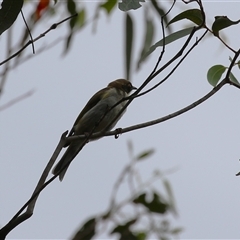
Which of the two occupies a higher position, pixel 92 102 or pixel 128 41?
pixel 92 102

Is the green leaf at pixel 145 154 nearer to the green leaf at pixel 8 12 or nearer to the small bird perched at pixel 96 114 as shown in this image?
the green leaf at pixel 8 12

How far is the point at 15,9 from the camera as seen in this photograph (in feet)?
8.44

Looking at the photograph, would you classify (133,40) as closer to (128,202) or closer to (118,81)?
(128,202)

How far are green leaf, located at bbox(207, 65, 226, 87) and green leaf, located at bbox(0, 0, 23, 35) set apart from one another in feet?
3.26

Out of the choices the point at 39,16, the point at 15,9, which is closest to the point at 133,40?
the point at 39,16

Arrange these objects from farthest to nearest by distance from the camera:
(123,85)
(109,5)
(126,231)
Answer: (123,85) → (109,5) → (126,231)

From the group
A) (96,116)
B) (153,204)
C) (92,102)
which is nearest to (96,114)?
(96,116)

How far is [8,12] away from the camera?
257 cm

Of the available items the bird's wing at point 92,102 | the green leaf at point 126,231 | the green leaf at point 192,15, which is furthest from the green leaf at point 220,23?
the bird's wing at point 92,102

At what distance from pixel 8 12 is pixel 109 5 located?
150 centimetres

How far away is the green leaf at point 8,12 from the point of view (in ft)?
8.32

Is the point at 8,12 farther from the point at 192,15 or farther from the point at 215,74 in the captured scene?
the point at 215,74

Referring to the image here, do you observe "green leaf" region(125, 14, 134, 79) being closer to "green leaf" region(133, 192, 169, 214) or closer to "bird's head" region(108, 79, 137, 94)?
"green leaf" region(133, 192, 169, 214)

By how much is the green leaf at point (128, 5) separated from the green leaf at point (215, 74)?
1.62ft
